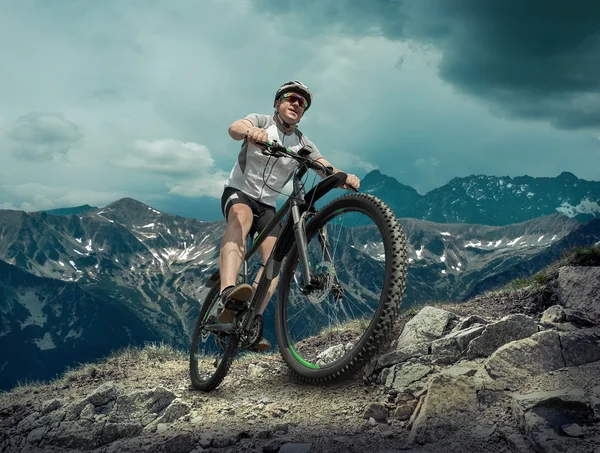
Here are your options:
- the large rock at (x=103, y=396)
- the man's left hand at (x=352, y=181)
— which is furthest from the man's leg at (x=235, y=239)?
the large rock at (x=103, y=396)

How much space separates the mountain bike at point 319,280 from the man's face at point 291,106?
916 millimetres

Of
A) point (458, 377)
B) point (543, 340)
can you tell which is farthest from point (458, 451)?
point (543, 340)

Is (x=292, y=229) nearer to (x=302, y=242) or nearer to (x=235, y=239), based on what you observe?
(x=302, y=242)

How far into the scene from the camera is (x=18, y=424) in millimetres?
6242

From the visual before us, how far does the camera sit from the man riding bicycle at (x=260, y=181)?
649cm

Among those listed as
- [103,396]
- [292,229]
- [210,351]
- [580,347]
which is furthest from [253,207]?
[580,347]

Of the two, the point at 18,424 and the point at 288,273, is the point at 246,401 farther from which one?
the point at 18,424

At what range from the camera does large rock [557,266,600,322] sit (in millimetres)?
6242

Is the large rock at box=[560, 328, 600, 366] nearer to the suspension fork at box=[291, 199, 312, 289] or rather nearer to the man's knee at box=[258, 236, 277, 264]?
the suspension fork at box=[291, 199, 312, 289]

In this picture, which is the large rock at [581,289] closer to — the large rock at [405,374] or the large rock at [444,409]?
the large rock at [405,374]

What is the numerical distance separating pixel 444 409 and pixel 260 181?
156 inches

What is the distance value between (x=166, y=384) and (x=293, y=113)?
4730 millimetres

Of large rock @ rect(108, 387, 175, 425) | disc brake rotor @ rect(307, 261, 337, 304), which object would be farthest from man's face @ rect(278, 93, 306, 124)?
large rock @ rect(108, 387, 175, 425)

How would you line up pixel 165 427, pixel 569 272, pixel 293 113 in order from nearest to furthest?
pixel 165 427
pixel 293 113
pixel 569 272
